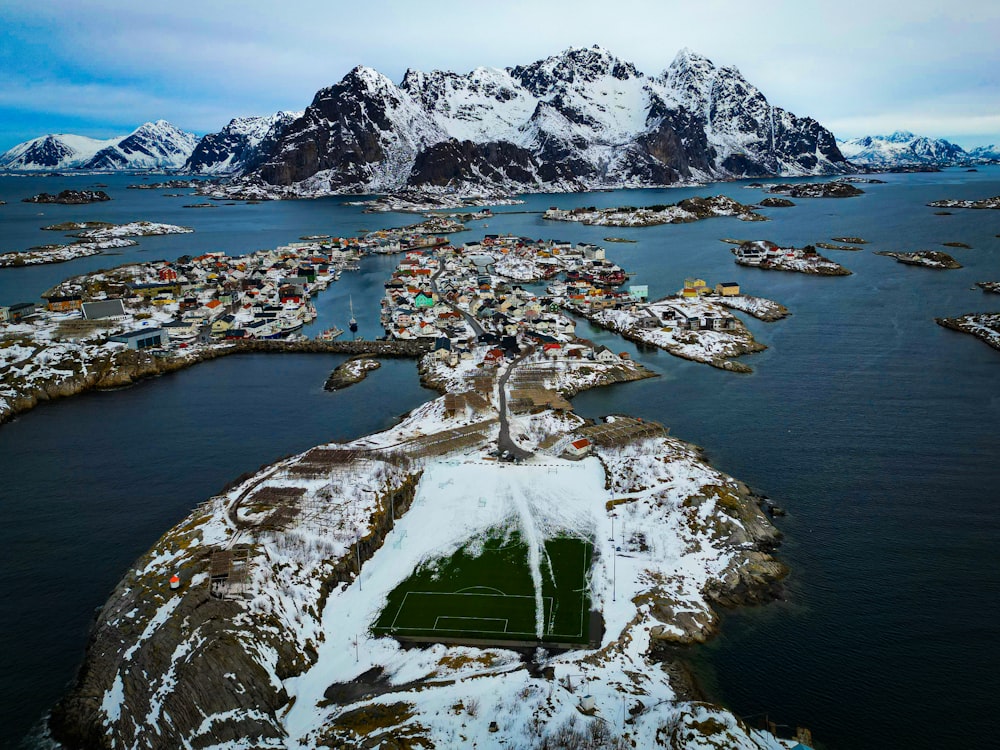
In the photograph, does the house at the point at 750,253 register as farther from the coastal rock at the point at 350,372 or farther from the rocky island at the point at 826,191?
the rocky island at the point at 826,191

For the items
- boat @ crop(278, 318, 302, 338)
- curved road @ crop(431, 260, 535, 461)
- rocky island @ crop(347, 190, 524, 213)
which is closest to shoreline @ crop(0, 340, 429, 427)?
boat @ crop(278, 318, 302, 338)

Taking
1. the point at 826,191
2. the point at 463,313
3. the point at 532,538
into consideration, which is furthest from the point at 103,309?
the point at 826,191

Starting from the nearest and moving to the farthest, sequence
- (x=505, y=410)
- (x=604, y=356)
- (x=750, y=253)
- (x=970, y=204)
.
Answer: (x=505, y=410) → (x=604, y=356) → (x=750, y=253) → (x=970, y=204)

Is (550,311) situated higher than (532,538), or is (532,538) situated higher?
(550,311)

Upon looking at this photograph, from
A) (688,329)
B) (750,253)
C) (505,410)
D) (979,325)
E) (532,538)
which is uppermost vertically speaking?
(750,253)

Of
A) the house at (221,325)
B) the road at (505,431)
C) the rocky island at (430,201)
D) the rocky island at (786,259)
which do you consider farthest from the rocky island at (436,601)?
the rocky island at (430,201)

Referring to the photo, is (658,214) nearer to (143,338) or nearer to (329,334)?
(329,334)

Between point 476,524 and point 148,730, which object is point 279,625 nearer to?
point 148,730
